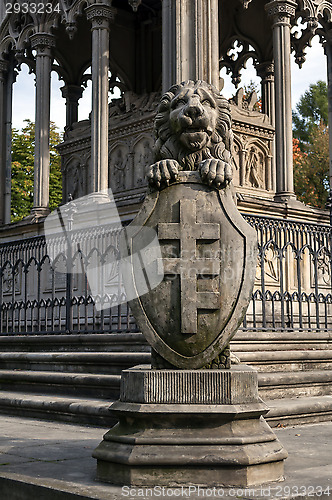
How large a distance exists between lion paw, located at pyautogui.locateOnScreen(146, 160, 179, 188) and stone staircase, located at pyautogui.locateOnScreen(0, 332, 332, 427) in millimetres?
3304

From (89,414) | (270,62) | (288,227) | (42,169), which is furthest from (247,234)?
(270,62)

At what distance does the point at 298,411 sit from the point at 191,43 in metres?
7.73

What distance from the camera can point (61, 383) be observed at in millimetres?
9188

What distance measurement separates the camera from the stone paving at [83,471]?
13.5ft

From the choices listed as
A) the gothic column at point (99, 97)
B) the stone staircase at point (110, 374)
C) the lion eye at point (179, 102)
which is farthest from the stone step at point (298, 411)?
the gothic column at point (99, 97)

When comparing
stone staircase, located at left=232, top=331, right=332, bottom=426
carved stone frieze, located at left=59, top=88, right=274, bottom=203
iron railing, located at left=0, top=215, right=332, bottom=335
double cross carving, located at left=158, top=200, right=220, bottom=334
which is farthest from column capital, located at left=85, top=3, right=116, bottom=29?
double cross carving, located at left=158, top=200, right=220, bottom=334

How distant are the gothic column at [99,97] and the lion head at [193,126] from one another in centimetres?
952

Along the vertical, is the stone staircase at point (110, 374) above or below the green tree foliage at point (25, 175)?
below

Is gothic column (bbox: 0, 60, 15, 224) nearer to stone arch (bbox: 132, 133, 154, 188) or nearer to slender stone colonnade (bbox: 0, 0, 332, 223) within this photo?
slender stone colonnade (bbox: 0, 0, 332, 223)

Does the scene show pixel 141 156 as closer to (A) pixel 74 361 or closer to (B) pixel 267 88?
(B) pixel 267 88

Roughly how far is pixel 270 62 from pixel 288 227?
309 inches

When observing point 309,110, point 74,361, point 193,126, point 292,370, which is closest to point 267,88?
point 292,370

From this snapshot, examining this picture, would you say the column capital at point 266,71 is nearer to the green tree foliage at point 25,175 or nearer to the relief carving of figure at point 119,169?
the relief carving of figure at point 119,169

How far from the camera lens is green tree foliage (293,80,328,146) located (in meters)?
44.1
